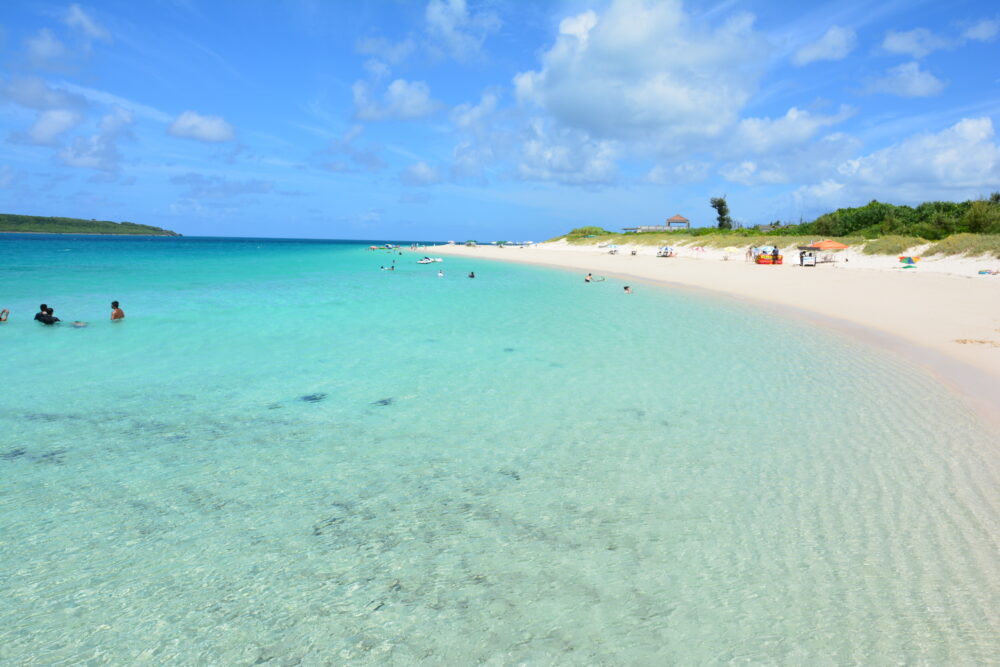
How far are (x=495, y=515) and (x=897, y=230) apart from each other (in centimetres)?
5701

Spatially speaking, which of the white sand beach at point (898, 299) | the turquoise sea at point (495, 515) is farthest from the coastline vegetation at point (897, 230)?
the turquoise sea at point (495, 515)

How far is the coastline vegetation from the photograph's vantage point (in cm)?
3440

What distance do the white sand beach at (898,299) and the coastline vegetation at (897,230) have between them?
1496 mm

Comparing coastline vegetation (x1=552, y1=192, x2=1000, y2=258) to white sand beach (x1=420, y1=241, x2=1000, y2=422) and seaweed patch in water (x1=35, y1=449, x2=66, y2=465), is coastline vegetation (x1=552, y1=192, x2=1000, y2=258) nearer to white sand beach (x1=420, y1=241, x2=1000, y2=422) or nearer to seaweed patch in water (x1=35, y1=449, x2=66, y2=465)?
white sand beach (x1=420, y1=241, x2=1000, y2=422)

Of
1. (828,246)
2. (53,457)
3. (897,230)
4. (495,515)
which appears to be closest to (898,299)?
(495,515)

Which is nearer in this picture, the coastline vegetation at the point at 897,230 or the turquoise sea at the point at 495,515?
the turquoise sea at the point at 495,515

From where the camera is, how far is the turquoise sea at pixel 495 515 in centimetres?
386

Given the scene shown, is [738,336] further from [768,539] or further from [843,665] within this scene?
[843,665]

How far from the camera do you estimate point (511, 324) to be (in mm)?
18703

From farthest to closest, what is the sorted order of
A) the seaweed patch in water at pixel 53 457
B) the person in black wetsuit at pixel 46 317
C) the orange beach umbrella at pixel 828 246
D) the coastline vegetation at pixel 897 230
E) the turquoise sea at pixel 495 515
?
1. the orange beach umbrella at pixel 828 246
2. the coastline vegetation at pixel 897 230
3. the person in black wetsuit at pixel 46 317
4. the seaweed patch in water at pixel 53 457
5. the turquoise sea at pixel 495 515

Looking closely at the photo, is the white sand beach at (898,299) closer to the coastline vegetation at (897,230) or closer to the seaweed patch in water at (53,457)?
the coastline vegetation at (897,230)

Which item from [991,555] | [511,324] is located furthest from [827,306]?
[991,555]

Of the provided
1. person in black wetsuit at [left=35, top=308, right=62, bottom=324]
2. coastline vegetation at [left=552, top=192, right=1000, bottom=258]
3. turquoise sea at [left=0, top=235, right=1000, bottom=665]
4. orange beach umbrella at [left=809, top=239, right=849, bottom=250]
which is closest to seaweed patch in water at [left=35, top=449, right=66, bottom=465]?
turquoise sea at [left=0, top=235, right=1000, bottom=665]

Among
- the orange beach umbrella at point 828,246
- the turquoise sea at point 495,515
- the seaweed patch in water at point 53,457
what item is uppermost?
the orange beach umbrella at point 828,246
